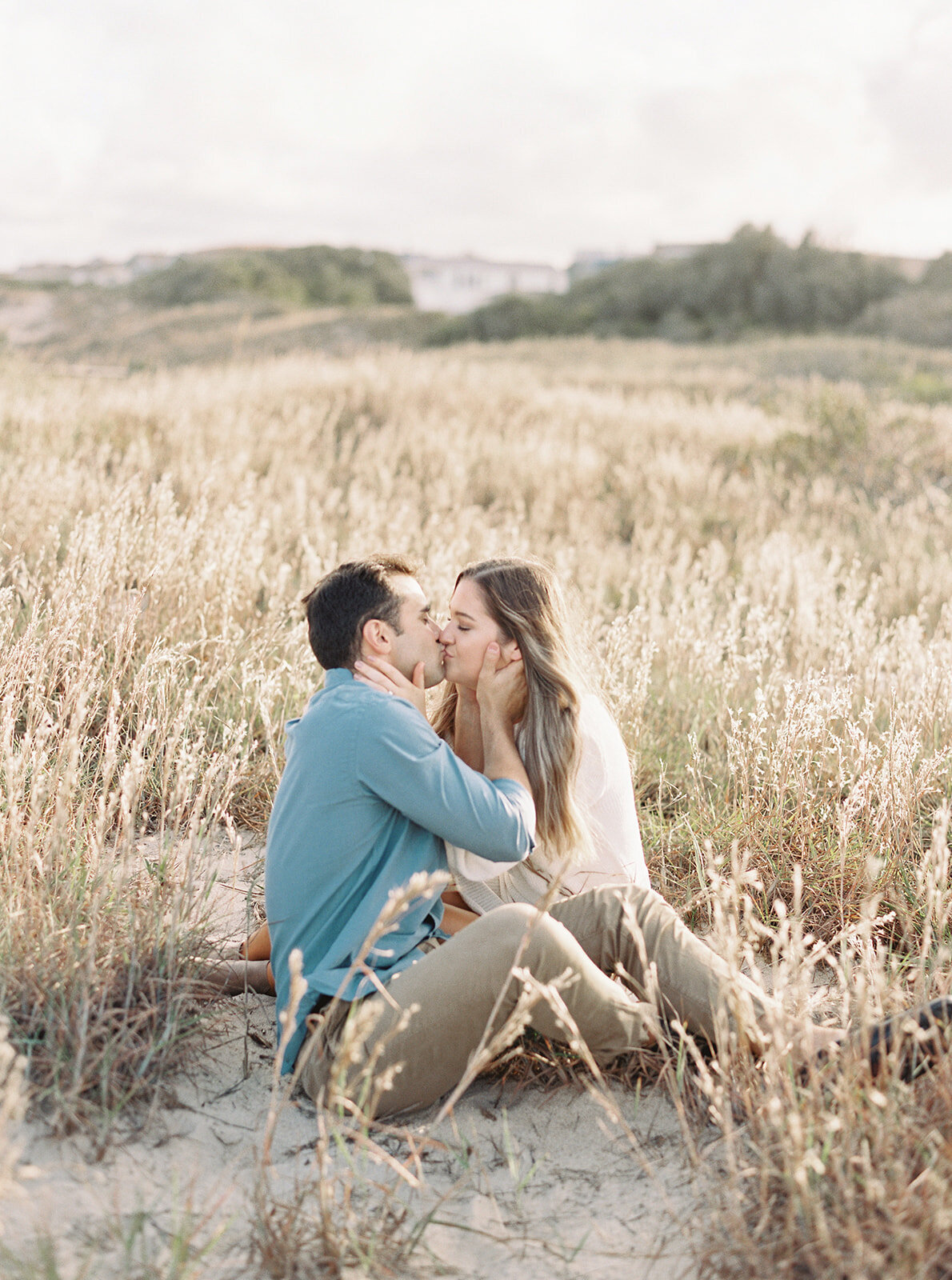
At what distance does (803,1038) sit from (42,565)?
408cm

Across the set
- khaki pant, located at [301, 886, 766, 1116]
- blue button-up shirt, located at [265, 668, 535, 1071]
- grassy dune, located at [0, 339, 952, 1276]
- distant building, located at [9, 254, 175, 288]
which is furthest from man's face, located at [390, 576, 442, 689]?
distant building, located at [9, 254, 175, 288]

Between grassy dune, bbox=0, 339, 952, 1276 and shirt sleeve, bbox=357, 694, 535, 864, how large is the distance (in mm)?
466

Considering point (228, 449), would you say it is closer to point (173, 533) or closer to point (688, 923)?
point (173, 533)

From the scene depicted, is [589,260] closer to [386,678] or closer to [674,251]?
[674,251]

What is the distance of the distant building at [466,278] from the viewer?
5259 cm

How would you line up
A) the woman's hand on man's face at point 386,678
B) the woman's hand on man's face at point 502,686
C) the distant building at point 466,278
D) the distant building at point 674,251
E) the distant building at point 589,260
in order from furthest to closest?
the distant building at point 589,260, the distant building at point 466,278, the distant building at point 674,251, the woman's hand on man's face at point 502,686, the woman's hand on man's face at point 386,678

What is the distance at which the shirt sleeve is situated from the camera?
7.66ft

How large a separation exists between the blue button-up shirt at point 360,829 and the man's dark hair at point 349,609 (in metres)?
0.20

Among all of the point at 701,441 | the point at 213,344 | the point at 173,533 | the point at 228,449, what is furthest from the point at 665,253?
the point at 173,533

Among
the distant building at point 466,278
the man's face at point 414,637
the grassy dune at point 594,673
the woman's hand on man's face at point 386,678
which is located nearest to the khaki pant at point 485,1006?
the grassy dune at point 594,673

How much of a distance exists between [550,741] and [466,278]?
2733 inches

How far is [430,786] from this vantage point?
7.64ft

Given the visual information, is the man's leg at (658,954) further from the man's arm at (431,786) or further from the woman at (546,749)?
the man's arm at (431,786)

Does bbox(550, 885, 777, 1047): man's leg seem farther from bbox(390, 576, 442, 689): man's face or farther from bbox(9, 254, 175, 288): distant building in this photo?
bbox(9, 254, 175, 288): distant building
